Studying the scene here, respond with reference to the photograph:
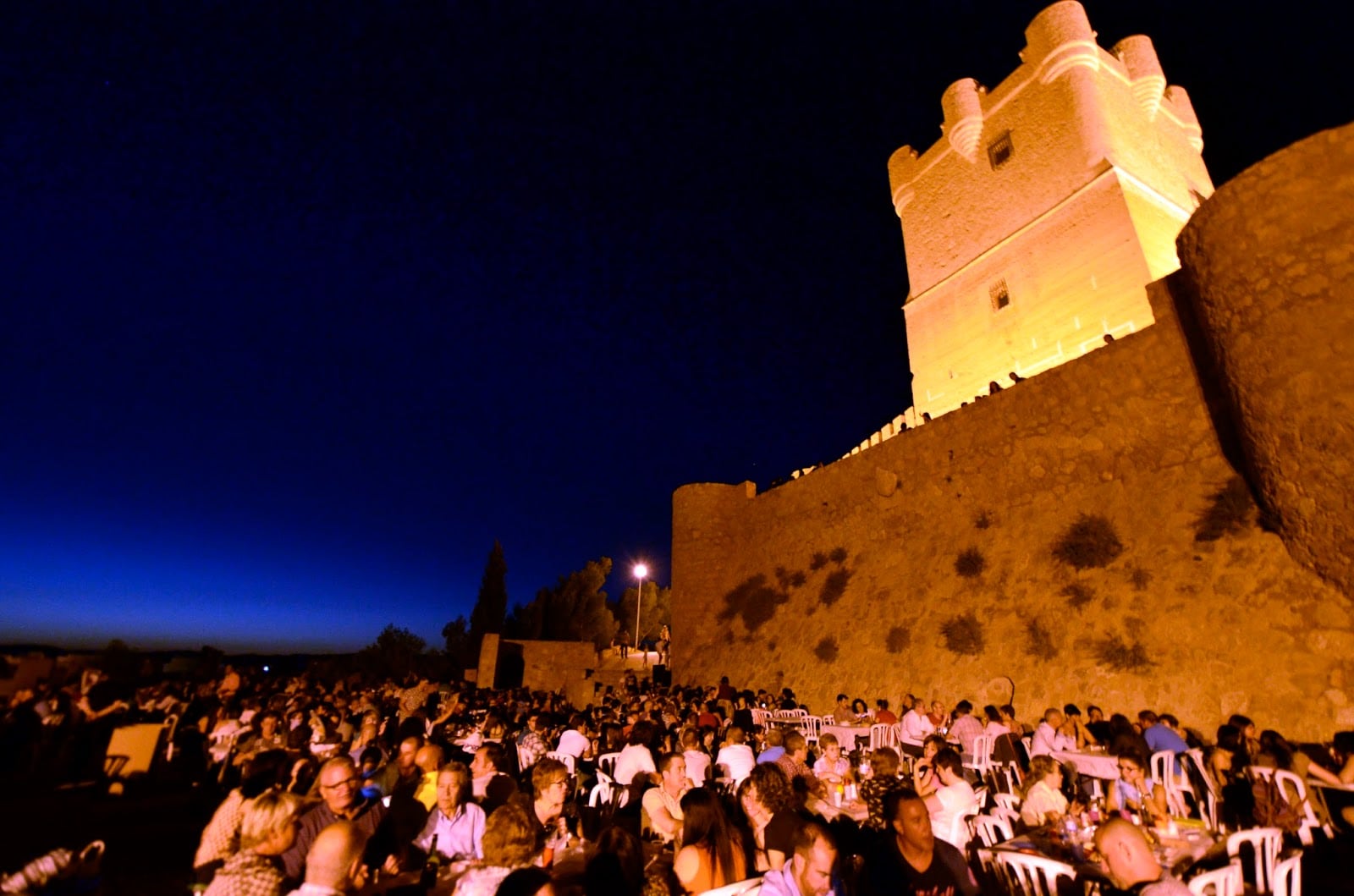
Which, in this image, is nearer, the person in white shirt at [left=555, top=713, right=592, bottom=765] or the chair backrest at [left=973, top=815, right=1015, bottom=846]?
the chair backrest at [left=973, top=815, right=1015, bottom=846]

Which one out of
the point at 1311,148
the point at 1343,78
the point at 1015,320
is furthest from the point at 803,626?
the point at 1343,78

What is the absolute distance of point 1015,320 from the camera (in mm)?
18344

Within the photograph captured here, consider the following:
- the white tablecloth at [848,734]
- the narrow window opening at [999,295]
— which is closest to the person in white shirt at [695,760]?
the white tablecloth at [848,734]

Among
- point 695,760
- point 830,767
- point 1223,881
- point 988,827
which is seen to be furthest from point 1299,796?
point 695,760

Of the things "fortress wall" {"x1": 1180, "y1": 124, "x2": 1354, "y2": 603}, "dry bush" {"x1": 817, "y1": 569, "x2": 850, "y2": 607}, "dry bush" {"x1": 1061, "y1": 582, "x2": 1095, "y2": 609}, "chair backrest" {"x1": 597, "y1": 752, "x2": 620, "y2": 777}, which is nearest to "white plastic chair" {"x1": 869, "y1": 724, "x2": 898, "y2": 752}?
"dry bush" {"x1": 1061, "y1": 582, "x2": 1095, "y2": 609}

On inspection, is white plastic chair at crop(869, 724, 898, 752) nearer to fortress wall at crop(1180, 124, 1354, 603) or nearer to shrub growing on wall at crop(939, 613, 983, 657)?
shrub growing on wall at crop(939, 613, 983, 657)

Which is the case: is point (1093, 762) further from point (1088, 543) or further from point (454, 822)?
point (454, 822)

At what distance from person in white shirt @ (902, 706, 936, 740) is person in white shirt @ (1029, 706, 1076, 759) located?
1523 mm

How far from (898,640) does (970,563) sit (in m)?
2.33

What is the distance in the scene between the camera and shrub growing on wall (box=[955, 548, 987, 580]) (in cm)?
1252

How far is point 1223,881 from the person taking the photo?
10.1ft

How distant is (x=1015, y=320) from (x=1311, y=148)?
1049 centimetres

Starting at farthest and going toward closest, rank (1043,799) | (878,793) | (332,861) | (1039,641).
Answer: (1039,641) < (1043,799) < (878,793) < (332,861)

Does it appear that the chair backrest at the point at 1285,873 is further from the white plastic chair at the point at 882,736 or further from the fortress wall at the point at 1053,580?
the white plastic chair at the point at 882,736
